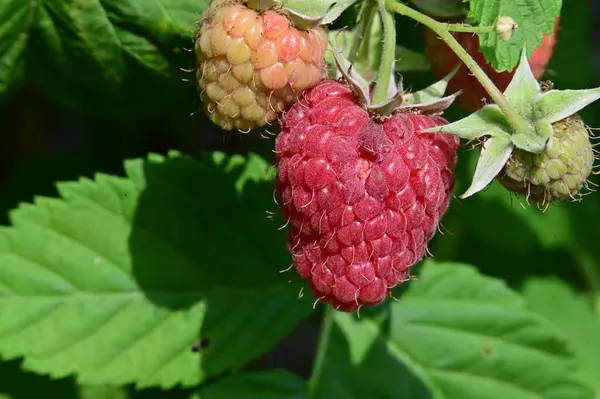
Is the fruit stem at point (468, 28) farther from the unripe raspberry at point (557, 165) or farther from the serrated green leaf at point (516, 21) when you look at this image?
the unripe raspberry at point (557, 165)

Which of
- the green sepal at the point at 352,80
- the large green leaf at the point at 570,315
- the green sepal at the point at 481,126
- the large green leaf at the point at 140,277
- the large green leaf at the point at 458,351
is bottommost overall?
the large green leaf at the point at 570,315

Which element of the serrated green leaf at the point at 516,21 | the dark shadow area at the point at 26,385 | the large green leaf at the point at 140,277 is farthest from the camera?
the dark shadow area at the point at 26,385

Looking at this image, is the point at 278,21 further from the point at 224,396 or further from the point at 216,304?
the point at 224,396

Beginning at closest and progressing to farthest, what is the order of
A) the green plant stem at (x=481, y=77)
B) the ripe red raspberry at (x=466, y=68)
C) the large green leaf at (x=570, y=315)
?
the green plant stem at (x=481, y=77), the ripe red raspberry at (x=466, y=68), the large green leaf at (x=570, y=315)

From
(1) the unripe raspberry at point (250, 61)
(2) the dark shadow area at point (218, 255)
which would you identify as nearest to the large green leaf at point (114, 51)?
(2) the dark shadow area at point (218, 255)

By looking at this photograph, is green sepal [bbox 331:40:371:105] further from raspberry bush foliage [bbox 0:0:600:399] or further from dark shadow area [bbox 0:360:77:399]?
dark shadow area [bbox 0:360:77:399]

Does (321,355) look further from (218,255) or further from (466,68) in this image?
(466,68)
